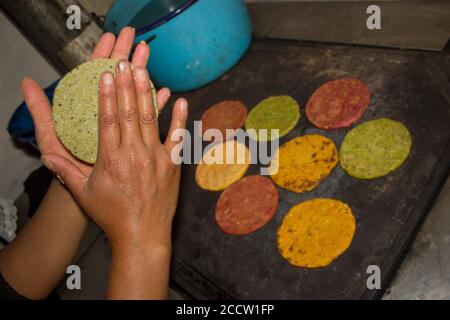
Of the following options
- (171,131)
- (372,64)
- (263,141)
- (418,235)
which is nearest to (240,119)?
(263,141)

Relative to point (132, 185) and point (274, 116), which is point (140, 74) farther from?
point (274, 116)

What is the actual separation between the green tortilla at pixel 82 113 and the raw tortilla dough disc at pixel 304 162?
3.18 ft

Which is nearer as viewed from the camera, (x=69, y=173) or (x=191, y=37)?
(x=69, y=173)

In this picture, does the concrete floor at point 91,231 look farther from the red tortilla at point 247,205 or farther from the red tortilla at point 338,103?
the red tortilla at point 338,103

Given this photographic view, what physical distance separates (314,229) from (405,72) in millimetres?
978

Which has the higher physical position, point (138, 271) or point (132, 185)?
point (132, 185)

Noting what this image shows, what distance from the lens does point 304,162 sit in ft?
7.18

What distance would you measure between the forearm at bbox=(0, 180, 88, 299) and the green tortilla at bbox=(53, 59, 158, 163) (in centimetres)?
14

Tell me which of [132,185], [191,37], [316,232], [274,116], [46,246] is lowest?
[316,232]

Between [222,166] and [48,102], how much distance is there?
115 centimetres

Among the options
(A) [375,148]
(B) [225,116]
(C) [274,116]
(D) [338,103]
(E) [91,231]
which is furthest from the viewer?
(E) [91,231]

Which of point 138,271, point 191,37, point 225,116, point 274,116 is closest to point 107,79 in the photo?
point 138,271

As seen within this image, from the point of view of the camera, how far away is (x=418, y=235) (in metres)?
1.77
